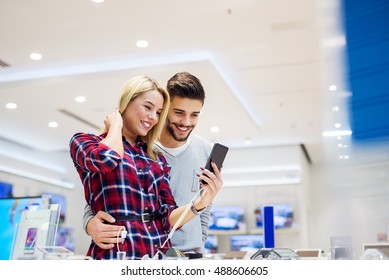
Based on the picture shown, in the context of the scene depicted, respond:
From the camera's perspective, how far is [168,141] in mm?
1588

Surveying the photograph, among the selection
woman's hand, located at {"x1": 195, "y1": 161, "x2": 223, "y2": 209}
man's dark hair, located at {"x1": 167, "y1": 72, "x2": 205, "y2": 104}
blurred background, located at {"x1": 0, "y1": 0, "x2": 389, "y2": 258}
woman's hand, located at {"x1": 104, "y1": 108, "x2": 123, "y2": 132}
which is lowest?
woman's hand, located at {"x1": 195, "y1": 161, "x2": 223, "y2": 209}

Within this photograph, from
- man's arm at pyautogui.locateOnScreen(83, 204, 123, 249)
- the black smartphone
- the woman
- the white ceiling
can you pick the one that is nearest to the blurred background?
the white ceiling

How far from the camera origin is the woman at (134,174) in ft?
3.88

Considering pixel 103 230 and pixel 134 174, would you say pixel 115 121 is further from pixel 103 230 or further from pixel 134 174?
pixel 103 230

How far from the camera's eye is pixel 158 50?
4875 millimetres

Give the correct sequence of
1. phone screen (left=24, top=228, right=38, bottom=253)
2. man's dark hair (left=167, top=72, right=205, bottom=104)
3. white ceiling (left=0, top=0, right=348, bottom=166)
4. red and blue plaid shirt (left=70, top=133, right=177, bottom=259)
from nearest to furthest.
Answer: red and blue plaid shirt (left=70, top=133, right=177, bottom=259) < man's dark hair (left=167, top=72, right=205, bottom=104) < phone screen (left=24, top=228, right=38, bottom=253) < white ceiling (left=0, top=0, right=348, bottom=166)

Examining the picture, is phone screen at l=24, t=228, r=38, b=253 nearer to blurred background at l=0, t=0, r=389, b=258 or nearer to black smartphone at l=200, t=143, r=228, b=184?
blurred background at l=0, t=0, r=389, b=258

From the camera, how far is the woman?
118cm

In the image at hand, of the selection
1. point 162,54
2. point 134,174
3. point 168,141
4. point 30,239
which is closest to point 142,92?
point 134,174

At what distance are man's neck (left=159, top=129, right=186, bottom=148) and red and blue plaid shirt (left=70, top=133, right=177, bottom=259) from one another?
0.28 m
